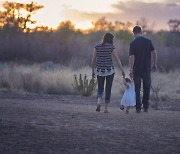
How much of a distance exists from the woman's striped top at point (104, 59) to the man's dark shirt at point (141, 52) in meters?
0.69

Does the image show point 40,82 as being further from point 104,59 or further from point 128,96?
point 104,59

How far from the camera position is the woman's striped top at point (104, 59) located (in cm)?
1071

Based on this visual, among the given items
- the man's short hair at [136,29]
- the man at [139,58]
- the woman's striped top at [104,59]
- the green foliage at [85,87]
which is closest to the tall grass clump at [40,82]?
the green foliage at [85,87]

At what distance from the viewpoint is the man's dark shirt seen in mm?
11141

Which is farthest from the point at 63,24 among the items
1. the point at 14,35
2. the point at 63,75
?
the point at 63,75

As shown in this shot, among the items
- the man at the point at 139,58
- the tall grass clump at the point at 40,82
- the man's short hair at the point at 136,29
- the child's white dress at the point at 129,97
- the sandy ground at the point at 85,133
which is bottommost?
the tall grass clump at the point at 40,82

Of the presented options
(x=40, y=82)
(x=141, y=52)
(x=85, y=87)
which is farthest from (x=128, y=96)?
(x=40, y=82)

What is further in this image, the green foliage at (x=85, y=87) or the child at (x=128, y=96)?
→ the green foliage at (x=85, y=87)

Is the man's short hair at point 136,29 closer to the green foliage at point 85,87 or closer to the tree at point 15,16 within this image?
the green foliage at point 85,87

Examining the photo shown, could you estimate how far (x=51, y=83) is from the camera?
18609 mm

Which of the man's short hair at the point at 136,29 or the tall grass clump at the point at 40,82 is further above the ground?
the man's short hair at the point at 136,29

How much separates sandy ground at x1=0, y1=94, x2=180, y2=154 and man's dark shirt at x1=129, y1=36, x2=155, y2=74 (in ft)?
4.09

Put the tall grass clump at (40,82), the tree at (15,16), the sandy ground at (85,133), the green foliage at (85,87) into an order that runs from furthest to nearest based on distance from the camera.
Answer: the tree at (15,16) → the tall grass clump at (40,82) → the green foliage at (85,87) → the sandy ground at (85,133)

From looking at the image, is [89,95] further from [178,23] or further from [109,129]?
[178,23]
